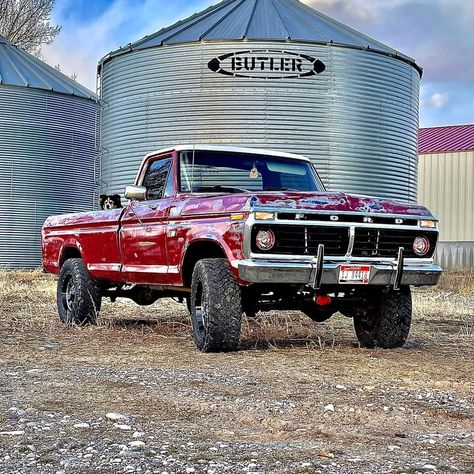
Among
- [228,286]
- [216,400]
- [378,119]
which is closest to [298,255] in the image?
[228,286]

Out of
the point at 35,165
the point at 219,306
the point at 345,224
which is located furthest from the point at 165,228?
the point at 35,165

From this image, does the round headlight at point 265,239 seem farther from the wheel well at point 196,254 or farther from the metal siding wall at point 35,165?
the metal siding wall at point 35,165

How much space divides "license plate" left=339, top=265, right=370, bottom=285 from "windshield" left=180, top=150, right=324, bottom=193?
1489mm

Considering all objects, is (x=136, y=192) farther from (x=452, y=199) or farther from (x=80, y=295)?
(x=452, y=199)

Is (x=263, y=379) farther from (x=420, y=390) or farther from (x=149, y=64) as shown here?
(x=149, y=64)

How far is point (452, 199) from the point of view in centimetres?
3344

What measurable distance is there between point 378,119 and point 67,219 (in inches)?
367

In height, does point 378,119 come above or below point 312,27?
below

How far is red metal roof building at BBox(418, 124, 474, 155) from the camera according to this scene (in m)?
34.0

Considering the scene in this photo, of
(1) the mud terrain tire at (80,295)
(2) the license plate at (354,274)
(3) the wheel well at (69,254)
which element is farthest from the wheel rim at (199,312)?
(3) the wheel well at (69,254)

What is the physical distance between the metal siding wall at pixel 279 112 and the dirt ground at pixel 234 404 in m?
8.26

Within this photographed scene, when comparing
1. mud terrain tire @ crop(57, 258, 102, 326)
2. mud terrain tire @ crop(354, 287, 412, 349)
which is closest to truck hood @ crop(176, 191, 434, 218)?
mud terrain tire @ crop(354, 287, 412, 349)

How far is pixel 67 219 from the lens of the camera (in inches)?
408

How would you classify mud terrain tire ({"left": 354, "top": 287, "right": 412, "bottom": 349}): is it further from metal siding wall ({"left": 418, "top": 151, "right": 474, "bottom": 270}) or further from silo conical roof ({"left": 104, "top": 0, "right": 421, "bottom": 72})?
metal siding wall ({"left": 418, "top": 151, "right": 474, "bottom": 270})
